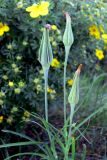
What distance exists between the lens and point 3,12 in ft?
5.94

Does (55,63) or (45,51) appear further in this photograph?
(55,63)

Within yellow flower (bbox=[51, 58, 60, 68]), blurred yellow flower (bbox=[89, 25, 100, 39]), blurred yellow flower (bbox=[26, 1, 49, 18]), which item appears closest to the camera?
blurred yellow flower (bbox=[26, 1, 49, 18])

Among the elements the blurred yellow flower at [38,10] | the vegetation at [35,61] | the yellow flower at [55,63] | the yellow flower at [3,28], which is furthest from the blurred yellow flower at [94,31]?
the yellow flower at [3,28]

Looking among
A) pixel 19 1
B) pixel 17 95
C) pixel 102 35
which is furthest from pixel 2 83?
pixel 102 35

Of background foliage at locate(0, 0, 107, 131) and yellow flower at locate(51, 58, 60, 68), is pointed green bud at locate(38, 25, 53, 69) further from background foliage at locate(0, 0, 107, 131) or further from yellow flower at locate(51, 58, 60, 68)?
yellow flower at locate(51, 58, 60, 68)

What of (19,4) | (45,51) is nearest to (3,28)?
(19,4)

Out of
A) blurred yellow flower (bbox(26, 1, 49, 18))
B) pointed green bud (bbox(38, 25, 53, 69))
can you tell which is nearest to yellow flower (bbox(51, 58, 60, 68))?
blurred yellow flower (bbox(26, 1, 49, 18))

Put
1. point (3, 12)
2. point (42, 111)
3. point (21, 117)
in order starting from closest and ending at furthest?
1. point (3, 12)
2. point (21, 117)
3. point (42, 111)

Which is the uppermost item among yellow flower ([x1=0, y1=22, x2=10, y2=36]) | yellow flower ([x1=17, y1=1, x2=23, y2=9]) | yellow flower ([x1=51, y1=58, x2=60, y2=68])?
yellow flower ([x1=17, y1=1, x2=23, y2=9])

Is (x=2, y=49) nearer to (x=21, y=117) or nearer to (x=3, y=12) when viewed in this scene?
(x=3, y=12)

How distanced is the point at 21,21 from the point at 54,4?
0.25 meters

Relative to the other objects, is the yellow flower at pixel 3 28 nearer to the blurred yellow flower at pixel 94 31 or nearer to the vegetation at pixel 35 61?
the vegetation at pixel 35 61

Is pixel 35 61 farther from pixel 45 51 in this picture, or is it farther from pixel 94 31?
pixel 45 51

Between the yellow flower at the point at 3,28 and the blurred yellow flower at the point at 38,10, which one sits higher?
the blurred yellow flower at the point at 38,10
